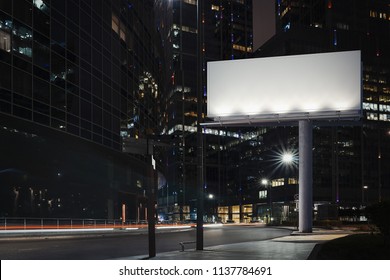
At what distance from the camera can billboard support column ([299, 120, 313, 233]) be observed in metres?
32.6

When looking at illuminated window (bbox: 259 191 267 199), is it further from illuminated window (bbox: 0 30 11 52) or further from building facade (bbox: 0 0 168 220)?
illuminated window (bbox: 0 30 11 52)

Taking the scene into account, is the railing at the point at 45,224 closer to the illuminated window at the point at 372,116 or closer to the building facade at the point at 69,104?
the building facade at the point at 69,104

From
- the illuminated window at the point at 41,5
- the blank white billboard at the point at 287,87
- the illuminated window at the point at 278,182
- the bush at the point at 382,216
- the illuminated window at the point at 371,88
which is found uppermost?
the illuminated window at the point at 371,88

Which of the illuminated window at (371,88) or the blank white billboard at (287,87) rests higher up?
the illuminated window at (371,88)

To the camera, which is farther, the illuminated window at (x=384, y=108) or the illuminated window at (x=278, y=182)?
the illuminated window at (x=384, y=108)

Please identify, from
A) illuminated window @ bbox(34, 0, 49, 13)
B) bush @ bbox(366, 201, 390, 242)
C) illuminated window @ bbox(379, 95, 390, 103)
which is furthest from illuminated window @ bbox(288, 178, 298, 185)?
bush @ bbox(366, 201, 390, 242)

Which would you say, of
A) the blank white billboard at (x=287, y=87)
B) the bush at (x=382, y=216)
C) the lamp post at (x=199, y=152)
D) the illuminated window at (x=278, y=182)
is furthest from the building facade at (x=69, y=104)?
the illuminated window at (x=278, y=182)

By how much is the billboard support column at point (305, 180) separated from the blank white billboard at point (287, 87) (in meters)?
1.46

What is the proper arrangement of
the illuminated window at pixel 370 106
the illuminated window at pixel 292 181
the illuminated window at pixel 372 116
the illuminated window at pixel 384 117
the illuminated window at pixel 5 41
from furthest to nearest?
the illuminated window at pixel 384 117 → the illuminated window at pixel 372 116 → the illuminated window at pixel 370 106 → the illuminated window at pixel 292 181 → the illuminated window at pixel 5 41

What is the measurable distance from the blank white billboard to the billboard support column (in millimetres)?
1465

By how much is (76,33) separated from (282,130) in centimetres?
8462

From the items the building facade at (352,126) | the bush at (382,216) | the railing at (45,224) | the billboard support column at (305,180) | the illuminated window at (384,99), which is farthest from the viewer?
the illuminated window at (384,99)

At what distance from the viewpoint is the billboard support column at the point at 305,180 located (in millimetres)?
32625

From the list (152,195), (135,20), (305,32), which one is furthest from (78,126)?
(305,32)
